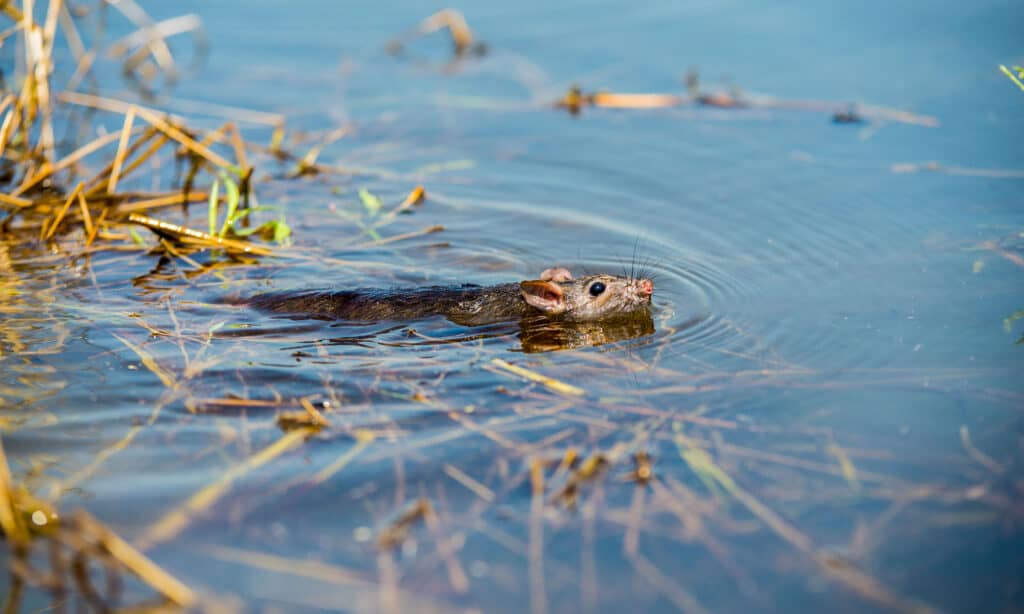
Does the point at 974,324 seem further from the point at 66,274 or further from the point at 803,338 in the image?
the point at 66,274

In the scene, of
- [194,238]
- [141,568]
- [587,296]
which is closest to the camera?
[141,568]

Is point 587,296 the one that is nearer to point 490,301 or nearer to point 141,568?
point 490,301

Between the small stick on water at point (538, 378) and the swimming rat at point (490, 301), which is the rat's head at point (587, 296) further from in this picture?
the small stick on water at point (538, 378)

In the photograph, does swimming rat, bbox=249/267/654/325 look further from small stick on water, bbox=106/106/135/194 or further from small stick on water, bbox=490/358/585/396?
small stick on water, bbox=106/106/135/194

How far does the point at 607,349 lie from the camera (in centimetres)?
660

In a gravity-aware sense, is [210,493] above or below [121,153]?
below

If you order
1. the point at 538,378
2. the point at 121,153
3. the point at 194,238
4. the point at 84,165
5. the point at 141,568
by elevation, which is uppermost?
the point at 121,153

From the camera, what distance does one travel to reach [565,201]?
28.9 feet

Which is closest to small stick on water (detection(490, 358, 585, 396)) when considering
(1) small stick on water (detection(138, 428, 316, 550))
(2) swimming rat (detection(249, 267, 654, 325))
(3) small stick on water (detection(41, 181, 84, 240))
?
(2) swimming rat (detection(249, 267, 654, 325))

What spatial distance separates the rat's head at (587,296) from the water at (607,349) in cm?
26

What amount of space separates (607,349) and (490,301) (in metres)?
1.06

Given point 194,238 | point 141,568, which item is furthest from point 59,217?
point 141,568

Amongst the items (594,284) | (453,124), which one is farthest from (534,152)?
(594,284)

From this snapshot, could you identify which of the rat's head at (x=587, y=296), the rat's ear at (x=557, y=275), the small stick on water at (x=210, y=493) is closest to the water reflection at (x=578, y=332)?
the rat's head at (x=587, y=296)
